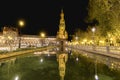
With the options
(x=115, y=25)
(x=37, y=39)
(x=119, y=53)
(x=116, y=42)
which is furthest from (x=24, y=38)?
(x=119, y=53)

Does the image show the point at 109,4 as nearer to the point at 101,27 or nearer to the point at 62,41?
the point at 101,27

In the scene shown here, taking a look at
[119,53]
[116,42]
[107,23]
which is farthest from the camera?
[116,42]

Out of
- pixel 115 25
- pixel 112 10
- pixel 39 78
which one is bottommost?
pixel 39 78

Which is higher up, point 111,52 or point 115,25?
point 115,25

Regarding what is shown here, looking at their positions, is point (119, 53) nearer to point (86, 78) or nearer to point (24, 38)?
point (86, 78)

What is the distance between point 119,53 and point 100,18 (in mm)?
20141

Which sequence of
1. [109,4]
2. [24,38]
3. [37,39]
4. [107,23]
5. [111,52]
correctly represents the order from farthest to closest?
[37,39]
[24,38]
[107,23]
[109,4]
[111,52]

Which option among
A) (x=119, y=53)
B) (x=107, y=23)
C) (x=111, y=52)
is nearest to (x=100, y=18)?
(x=107, y=23)

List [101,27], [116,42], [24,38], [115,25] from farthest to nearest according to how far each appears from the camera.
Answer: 1. [24,38]
2. [116,42]
3. [101,27]
4. [115,25]

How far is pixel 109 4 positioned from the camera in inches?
1448

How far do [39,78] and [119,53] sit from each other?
17.7 metres

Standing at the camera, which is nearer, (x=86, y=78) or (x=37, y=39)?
(x=86, y=78)

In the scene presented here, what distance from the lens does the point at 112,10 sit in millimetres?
37906

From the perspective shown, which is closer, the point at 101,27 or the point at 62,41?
the point at 101,27
